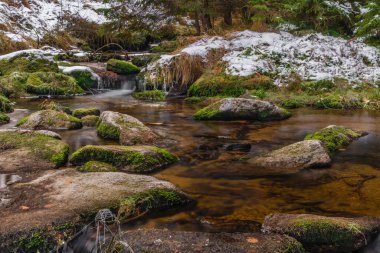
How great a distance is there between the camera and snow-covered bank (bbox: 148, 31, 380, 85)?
479 inches

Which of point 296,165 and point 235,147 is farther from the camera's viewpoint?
point 235,147

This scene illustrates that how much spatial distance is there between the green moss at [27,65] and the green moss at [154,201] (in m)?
11.9

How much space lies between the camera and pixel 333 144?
6.29 metres

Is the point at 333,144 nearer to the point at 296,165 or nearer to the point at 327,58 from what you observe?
the point at 296,165

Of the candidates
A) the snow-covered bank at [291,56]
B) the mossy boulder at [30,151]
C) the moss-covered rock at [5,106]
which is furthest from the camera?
the snow-covered bank at [291,56]

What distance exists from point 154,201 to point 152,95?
8961 mm

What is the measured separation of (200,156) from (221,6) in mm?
10815

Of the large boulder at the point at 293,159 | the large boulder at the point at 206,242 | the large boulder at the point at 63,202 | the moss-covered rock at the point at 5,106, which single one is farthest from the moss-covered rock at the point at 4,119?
the large boulder at the point at 206,242

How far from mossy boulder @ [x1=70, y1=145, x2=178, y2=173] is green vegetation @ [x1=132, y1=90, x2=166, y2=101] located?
708 centimetres

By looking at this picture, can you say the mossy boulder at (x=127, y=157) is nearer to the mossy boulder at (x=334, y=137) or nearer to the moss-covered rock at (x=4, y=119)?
the mossy boulder at (x=334, y=137)

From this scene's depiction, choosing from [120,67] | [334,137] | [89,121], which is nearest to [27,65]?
[120,67]

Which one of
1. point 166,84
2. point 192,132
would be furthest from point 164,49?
point 192,132

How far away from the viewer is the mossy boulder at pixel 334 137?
6272 millimetres

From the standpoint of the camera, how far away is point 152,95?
41.7 ft
